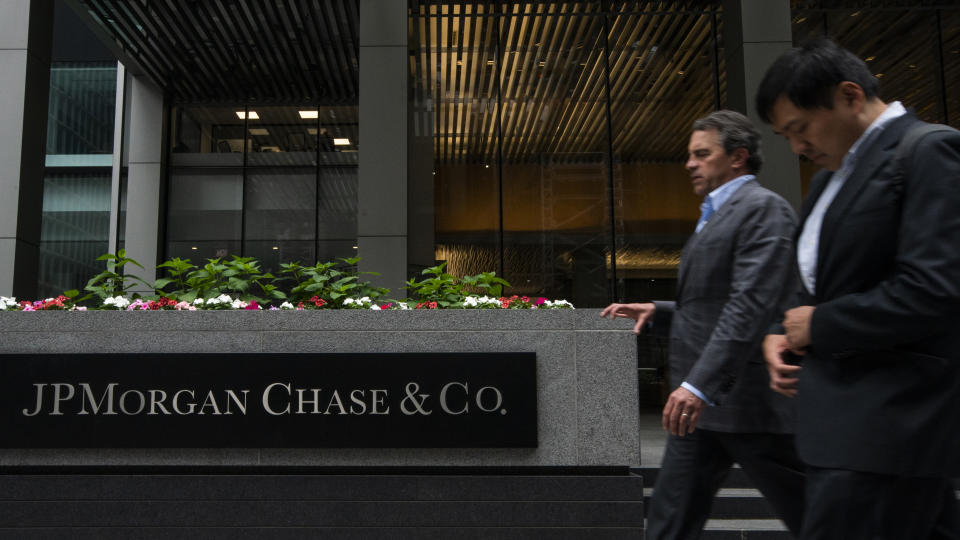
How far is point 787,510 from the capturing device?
7.56ft

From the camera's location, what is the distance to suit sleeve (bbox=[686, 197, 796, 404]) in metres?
2.29

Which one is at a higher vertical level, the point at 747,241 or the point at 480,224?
the point at 480,224

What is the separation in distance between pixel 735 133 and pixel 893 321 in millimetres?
1322

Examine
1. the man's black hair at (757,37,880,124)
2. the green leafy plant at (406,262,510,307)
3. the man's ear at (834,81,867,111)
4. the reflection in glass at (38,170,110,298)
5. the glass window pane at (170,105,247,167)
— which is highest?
the glass window pane at (170,105,247,167)

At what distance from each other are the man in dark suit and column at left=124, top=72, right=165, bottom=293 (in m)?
15.2

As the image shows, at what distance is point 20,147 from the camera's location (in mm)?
8820

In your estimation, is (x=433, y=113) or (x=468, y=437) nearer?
(x=468, y=437)

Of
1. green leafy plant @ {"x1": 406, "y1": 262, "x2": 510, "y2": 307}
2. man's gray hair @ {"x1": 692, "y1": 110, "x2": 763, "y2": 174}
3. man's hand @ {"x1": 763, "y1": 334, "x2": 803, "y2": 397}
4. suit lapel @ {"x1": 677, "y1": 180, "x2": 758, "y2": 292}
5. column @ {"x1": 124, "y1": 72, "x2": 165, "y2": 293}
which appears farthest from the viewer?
column @ {"x1": 124, "y1": 72, "x2": 165, "y2": 293}

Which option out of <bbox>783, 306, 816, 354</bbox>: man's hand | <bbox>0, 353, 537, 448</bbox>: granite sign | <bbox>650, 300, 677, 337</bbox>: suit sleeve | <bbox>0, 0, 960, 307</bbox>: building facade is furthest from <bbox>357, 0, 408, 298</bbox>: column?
<bbox>783, 306, 816, 354</bbox>: man's hand

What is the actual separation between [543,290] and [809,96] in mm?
10025

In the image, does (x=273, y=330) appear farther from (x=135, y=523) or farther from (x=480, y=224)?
(x=480, y=224)

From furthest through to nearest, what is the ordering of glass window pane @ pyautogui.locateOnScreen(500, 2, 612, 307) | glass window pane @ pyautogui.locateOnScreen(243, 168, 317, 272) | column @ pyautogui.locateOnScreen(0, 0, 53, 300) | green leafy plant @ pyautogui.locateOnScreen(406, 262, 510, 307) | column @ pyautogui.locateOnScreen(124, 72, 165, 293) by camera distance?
glass window pane @ pyautogui.locateOnScreen(243, 168, 317, 272)
column @ pyautogui.locateOnScreen(124, 72, 165, 293)
glass window pane @ pyautogui.locateOnScreen(500, 2, 612, 307)
column @ pyautogui.locateOnScreen(0, 0, 53, 300)
green leafy plant @ pyautogui.locateOnScreen(406, 262, 510, 307)

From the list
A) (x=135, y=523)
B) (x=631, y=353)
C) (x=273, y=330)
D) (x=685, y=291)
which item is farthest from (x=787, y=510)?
(x=135, y=523)

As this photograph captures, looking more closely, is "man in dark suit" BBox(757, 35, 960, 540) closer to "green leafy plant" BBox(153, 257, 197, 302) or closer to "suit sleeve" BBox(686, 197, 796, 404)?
"suit sleeve" BBox(686, 197, 796, 404)
